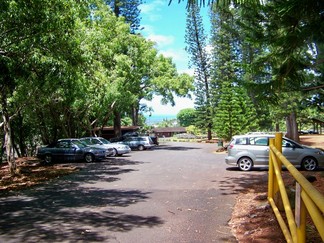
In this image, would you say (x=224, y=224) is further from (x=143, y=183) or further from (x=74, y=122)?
(x=74, y=122)

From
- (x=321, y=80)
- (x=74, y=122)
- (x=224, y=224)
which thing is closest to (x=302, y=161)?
(x=321, y=80)

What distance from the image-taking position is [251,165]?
15.5 metres

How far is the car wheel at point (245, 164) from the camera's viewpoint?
1553cm

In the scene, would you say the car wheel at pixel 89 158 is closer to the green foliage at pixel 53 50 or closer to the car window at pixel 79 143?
the car window at pixel 79 143

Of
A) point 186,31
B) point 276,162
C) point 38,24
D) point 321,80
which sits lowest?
point 276,162

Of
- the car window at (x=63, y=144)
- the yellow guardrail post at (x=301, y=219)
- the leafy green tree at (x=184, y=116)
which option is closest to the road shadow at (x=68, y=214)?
the yellow guardrail post at (x=301, y=219)

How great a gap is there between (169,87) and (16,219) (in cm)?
2758

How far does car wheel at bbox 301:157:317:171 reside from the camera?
15.1 m

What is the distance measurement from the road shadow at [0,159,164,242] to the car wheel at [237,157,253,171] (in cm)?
670

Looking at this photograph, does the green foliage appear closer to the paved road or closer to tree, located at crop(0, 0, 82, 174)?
tree, located at crop(0, 0, 82, 174)

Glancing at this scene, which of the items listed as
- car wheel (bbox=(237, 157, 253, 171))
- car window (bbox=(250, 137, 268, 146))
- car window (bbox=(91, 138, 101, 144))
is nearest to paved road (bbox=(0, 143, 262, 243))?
car wheel (bbox=(237, 157, 253, 171))

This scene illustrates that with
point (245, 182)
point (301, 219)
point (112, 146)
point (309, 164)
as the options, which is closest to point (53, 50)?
point (245, 182)

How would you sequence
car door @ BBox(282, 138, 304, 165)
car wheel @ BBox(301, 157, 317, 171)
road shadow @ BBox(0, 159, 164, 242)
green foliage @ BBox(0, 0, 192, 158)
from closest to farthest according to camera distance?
1. road shadow @ BBox(0, 159, 164, 242)
2. green foliage @ BBox(0, 0, 192, 158)
3. car wheel @ BBox(301, 157, 317, 171)
4. car door @ BBox(282, 138, 304, 165)

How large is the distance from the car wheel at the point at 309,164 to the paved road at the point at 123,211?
4.20 meters
